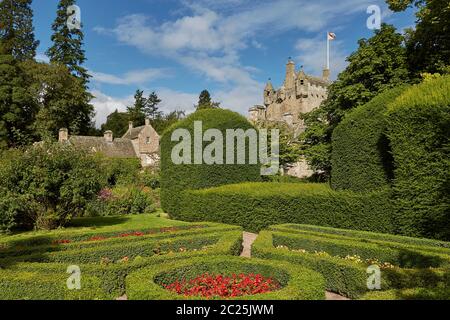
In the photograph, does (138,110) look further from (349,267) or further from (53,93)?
(349,267)

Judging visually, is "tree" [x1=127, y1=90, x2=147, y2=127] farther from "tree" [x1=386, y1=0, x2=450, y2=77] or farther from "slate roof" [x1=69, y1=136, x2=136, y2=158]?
"tree" [x1=386, y1=0, x2=450, y2=77]

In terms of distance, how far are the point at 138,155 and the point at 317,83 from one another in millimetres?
29601

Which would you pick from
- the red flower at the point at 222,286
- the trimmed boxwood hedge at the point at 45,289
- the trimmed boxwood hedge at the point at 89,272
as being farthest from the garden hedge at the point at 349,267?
the trimmed boxwood hedge at the point at 45,289

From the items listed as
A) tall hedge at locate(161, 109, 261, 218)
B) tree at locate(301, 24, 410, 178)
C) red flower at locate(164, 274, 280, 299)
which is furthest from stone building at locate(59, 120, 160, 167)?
red flower at locate(164, 274, 280, 299)

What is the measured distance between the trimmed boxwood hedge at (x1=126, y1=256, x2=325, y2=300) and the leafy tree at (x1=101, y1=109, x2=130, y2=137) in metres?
69.1

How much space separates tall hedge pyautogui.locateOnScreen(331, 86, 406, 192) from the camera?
14133 millimetres

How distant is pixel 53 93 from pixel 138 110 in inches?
1443

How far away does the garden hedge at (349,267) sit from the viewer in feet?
23.4

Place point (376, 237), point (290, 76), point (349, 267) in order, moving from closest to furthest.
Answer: point (349, 267) → point (376, 237) → point (290, 76)

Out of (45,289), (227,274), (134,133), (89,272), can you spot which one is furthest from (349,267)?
(134,133)

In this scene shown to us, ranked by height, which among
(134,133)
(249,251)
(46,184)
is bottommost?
(249,251)

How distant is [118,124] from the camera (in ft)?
248

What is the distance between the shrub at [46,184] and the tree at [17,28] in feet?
108

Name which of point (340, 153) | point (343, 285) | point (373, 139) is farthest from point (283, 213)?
point (343, 285)
